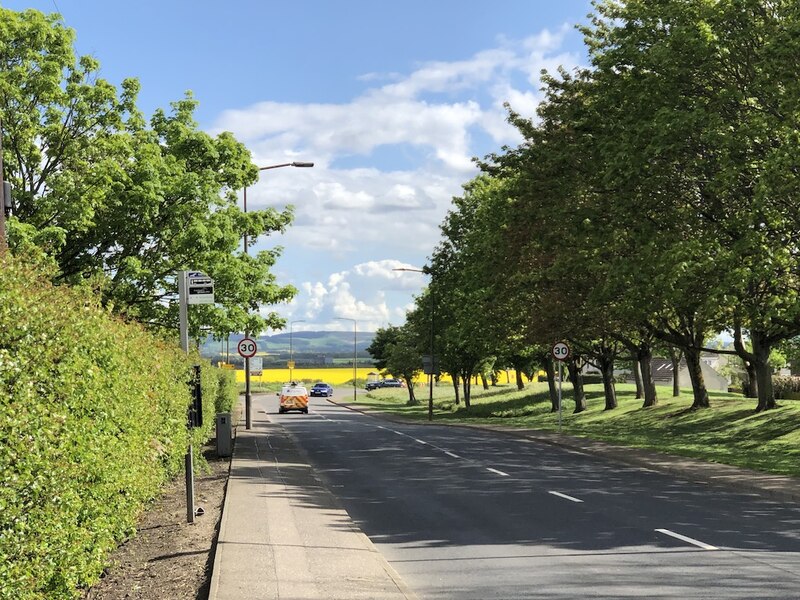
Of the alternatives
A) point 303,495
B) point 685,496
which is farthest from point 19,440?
point 685,496

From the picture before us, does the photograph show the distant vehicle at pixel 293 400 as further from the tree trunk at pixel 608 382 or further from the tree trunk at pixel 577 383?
the tree trunk at pixel 608 382

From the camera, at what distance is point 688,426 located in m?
37.9

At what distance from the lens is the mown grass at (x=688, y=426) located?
2480 cm

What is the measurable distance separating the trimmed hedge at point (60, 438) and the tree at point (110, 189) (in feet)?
50.0

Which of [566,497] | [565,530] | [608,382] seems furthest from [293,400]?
[565,530]

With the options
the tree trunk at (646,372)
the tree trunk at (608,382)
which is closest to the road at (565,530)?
the tree trunk at (646,372)

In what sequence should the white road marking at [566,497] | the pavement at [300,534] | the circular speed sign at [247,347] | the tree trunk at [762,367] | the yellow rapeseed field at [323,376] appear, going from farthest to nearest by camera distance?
the yellow rapeseed field at [323,376]
the tree trunk at [762,367]
the circular speed sign at [247,347]
the white road marking at [566,497]
the pavement at [300,534]

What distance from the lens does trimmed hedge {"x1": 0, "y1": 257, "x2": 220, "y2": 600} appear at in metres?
5.26

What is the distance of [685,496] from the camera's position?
53.0 ft

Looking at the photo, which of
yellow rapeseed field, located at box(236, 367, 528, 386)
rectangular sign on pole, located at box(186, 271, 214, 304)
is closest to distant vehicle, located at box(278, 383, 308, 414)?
rectangular sign on pole, located at box(186, 271, 214, 304)

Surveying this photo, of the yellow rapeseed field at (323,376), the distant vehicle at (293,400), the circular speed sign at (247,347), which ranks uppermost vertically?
the yellow rapeseed field at (323,376)

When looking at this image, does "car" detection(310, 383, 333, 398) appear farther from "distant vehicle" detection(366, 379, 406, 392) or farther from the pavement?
the pavement

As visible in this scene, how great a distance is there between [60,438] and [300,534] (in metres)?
6.14

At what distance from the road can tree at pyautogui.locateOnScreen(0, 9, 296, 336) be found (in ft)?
24.7
